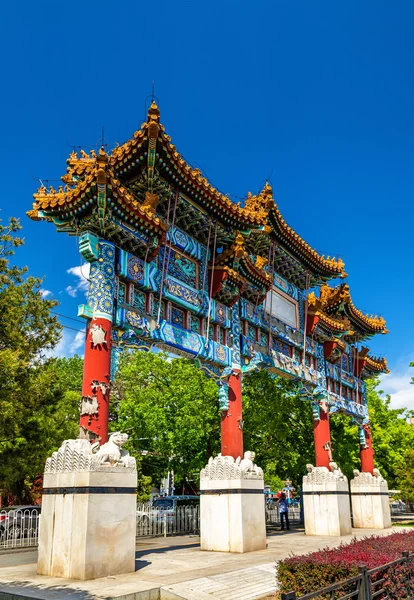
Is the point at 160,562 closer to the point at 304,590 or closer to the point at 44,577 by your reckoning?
the point at 44,577

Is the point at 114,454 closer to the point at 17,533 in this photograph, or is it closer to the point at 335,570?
the point at 335,570

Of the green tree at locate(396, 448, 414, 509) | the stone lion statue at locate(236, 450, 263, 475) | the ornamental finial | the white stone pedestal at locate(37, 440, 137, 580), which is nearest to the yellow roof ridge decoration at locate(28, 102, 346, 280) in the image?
the ornamental finial

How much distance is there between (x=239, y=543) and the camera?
13.2 m

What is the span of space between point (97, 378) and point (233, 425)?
552 centimetres

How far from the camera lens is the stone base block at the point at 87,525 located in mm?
9250

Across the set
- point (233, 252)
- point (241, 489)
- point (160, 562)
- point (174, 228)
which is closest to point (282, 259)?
point (233, 252)

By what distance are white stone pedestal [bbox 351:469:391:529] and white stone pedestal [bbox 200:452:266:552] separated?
36.6 feet

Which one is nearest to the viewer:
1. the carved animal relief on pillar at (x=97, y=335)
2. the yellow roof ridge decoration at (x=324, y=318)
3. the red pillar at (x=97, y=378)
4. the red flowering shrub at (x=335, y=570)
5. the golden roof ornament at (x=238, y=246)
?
the red flowering shrub at (x=335, y=570)

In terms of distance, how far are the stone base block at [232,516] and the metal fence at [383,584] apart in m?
6.48

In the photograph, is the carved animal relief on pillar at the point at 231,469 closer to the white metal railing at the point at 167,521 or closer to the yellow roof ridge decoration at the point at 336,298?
the white metal railing at the point at 167,521

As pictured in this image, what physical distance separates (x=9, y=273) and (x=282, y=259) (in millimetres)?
10428

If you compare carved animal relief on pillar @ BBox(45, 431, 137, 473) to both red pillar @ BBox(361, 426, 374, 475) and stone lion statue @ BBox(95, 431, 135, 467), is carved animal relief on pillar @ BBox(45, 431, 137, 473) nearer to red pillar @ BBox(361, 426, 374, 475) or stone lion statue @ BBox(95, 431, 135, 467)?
stone lion statue @ BBox(95, 431, 135, 467)

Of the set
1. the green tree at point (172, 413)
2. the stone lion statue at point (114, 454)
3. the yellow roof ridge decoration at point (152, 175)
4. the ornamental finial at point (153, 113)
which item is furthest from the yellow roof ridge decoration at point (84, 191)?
the green tree at point (172, 413)

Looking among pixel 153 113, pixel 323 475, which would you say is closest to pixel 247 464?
pixel 323 475
